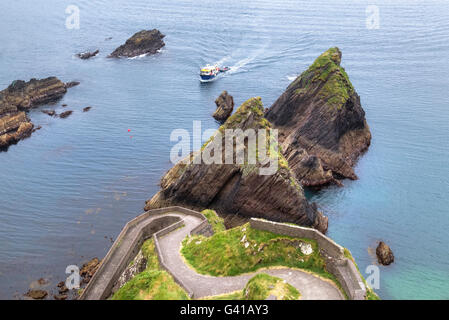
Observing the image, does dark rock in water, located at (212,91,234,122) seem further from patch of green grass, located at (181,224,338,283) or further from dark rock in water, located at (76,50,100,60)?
dark rock in water, located at (76,50,100,60)

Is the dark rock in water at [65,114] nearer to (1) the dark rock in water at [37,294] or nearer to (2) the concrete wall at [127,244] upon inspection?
(2) the concrete wall at [127,244]

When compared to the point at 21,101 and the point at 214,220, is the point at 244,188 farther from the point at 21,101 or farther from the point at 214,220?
the point at 21,101

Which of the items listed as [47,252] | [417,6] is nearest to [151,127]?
[47,252]

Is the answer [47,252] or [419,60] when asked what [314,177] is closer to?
[47,252]

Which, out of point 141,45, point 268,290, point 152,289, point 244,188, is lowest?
point 244,188

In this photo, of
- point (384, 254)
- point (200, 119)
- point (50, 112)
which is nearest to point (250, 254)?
point (384, 254)

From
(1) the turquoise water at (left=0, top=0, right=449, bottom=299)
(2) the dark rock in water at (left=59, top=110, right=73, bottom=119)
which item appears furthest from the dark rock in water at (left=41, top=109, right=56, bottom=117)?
(2) the dark rock in water at (left=59, top=110, right=73, bottom=119)

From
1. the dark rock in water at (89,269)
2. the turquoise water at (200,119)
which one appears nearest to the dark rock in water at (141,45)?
the turquoise water at (200,119)
